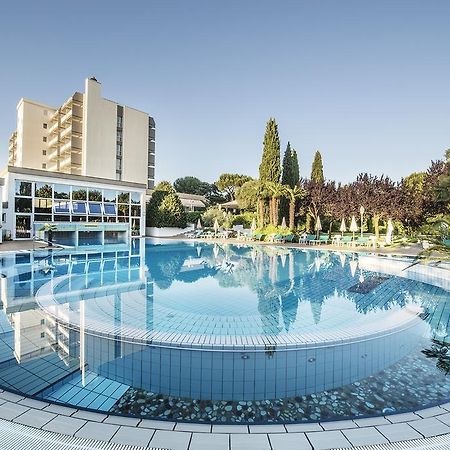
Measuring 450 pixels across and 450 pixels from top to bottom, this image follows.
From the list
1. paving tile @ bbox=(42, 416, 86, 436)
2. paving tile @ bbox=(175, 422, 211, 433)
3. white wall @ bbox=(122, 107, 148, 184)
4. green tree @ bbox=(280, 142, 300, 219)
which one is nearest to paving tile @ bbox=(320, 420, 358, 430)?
paving tile @ bbox=(175, 422, 211, 433)

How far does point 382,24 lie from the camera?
13.6 meters

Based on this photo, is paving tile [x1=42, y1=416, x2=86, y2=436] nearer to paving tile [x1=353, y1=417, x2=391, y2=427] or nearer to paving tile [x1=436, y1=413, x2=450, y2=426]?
paving tile [x1=353, y1=417, x2=391, y2=427]

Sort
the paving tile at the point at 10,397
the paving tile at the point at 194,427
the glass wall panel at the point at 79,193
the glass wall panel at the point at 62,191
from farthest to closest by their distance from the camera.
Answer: the glass wall panel at the point at 79,193
the glass wall panel at the point at 62,191
the paving tile at the point at 10,397
the paving tile at the point at 194,427

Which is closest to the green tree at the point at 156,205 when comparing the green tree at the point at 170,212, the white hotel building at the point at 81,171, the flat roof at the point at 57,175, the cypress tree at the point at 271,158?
the green tree at the point at 170,212

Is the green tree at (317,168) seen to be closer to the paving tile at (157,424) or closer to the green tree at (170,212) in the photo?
the green tree at (170,212)

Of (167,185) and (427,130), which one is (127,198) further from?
(427,130)

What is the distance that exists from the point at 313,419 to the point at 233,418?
0.79m

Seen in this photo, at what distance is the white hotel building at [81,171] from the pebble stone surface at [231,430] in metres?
22.8

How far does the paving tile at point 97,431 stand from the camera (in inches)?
93.8

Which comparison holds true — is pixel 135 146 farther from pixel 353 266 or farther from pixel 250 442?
pixel 250 442

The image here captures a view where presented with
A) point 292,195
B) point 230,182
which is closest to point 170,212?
point 292,195

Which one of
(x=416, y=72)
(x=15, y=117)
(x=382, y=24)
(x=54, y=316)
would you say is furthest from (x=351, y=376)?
(x=15, y=117)

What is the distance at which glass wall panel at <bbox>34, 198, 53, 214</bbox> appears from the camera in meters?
23.8

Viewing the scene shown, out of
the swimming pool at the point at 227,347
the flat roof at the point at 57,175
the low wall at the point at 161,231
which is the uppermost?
the flat roof at the point at 57,175
